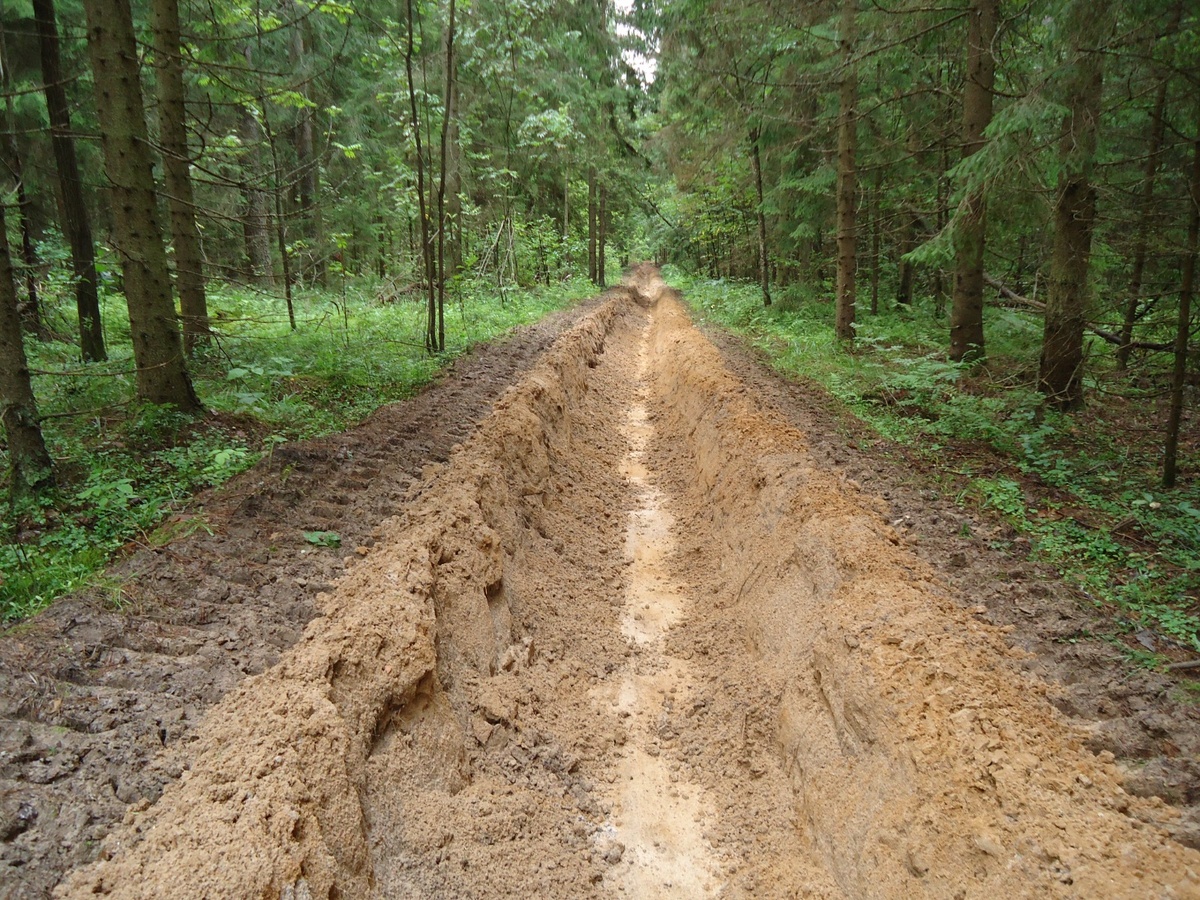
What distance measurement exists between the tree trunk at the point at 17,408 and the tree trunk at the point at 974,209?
8.43 meters

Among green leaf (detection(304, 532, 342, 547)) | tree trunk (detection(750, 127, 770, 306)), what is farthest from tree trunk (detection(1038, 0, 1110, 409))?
tree trunk (detection(750, 127, 770, 306))

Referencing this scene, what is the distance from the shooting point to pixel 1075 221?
254 inches

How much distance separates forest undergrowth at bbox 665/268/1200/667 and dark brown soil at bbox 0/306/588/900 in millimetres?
4658

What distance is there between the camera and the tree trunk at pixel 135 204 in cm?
541

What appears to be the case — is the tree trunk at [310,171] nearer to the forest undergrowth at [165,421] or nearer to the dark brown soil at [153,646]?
the forest undergrowth at [165,421]

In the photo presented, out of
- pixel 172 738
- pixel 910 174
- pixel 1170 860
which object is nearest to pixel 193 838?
pixel 172 738

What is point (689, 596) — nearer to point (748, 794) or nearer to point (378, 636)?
point (748, 794)

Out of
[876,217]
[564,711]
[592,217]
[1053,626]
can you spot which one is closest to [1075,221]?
[1053,626]

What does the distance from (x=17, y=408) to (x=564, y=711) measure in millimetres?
4385

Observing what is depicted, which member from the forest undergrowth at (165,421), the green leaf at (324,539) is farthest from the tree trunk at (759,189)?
the green leaf at (324,539)

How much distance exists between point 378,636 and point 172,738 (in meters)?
1.02

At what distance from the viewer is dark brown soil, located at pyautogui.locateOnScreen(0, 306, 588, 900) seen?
7.35 ft

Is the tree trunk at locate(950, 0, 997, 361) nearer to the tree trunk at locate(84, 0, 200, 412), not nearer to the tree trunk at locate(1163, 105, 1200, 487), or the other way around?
the tree trunk at locate(1163, 105, 1200, 487)

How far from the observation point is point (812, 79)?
11.8 meters
